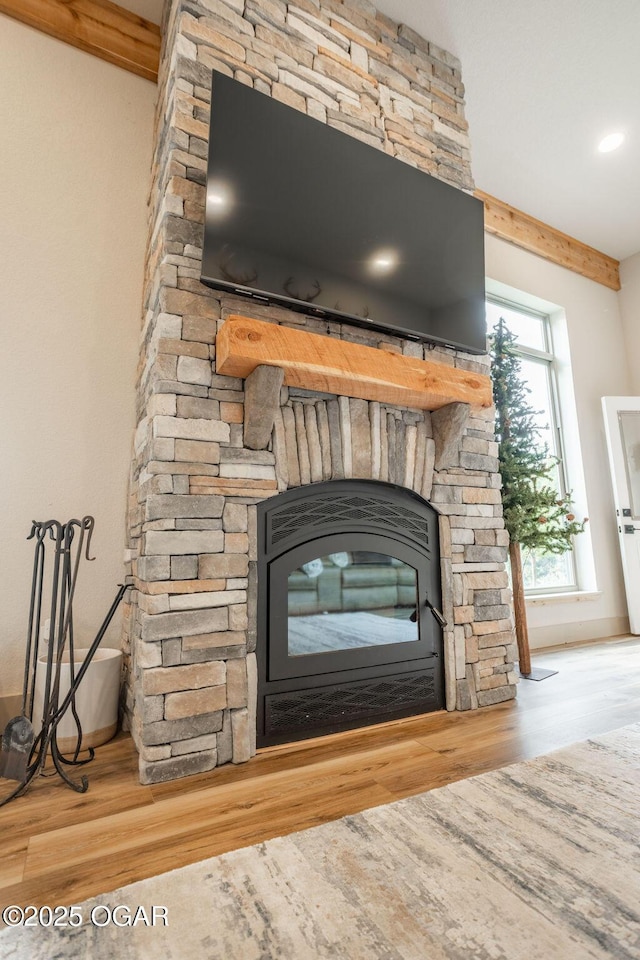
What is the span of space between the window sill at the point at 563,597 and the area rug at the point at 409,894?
7.31ft

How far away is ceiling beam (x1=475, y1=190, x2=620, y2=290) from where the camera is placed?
387 centimetres

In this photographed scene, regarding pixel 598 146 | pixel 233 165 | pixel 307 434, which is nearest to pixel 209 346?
pixel 307 434

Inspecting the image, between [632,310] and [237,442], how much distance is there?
4.76 m

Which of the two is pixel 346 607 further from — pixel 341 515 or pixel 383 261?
pixel 383 261

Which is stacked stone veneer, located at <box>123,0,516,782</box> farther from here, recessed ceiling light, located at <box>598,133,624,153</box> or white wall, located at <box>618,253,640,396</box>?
white wall, located at <box>618,253,640,396</box>

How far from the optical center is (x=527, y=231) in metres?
4.10

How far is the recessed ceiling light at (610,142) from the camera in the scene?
3.37m

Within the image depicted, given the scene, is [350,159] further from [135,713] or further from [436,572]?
[135,713]

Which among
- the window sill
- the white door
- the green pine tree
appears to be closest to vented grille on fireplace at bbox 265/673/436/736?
the green pine tree

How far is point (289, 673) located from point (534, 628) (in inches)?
93.8

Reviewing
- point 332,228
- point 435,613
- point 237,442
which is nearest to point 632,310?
point 332,228

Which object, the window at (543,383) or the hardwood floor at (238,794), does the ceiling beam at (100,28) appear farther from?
the hardwood floor at (238,794)

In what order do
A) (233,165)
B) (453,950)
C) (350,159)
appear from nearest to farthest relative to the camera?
(453,950), (233,165), (350,159)

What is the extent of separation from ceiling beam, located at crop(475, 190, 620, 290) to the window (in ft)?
1.62
